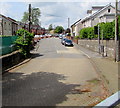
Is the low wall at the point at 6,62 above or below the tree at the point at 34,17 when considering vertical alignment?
below

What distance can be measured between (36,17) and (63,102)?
82.8 m

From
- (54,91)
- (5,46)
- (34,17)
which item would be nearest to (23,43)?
(5,46)

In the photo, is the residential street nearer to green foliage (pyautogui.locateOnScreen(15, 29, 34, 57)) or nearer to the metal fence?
the metal fence

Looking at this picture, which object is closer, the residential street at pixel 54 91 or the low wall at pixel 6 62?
the residential street at pixel 54 91

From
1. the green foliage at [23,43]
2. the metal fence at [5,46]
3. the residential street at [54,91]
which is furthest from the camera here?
the green foliage at [23,43]

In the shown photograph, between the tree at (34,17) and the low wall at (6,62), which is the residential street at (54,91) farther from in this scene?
the tree at (34,17)

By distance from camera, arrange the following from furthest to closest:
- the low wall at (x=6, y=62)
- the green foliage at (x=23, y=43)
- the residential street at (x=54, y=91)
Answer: the green foliage at (x=23, y=43), the low wall at (x=6, y=62), the residential street at (x=54, y=91)

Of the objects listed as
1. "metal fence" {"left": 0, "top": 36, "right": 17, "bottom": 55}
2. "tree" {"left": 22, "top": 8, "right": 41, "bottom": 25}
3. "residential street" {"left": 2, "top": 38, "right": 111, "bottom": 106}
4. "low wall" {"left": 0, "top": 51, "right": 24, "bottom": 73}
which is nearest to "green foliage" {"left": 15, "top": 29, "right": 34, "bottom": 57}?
"metal fence" {"left": 0, "top": 36, "right": 17, "bottom": 55}

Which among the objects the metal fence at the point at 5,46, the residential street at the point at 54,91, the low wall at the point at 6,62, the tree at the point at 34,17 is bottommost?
the residential street at the point at 54,91

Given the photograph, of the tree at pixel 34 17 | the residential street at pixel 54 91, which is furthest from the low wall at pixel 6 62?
the tree at pixel 34 17

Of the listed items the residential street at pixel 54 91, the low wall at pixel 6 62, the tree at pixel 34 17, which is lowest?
the residential street at pixel 54 91

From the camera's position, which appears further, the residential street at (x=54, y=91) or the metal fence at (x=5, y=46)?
the metal fence at (x=5, y=46)

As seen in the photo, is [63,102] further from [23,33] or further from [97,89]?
[23,33]

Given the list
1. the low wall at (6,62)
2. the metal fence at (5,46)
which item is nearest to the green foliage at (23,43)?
the metal fence at (5,46)
